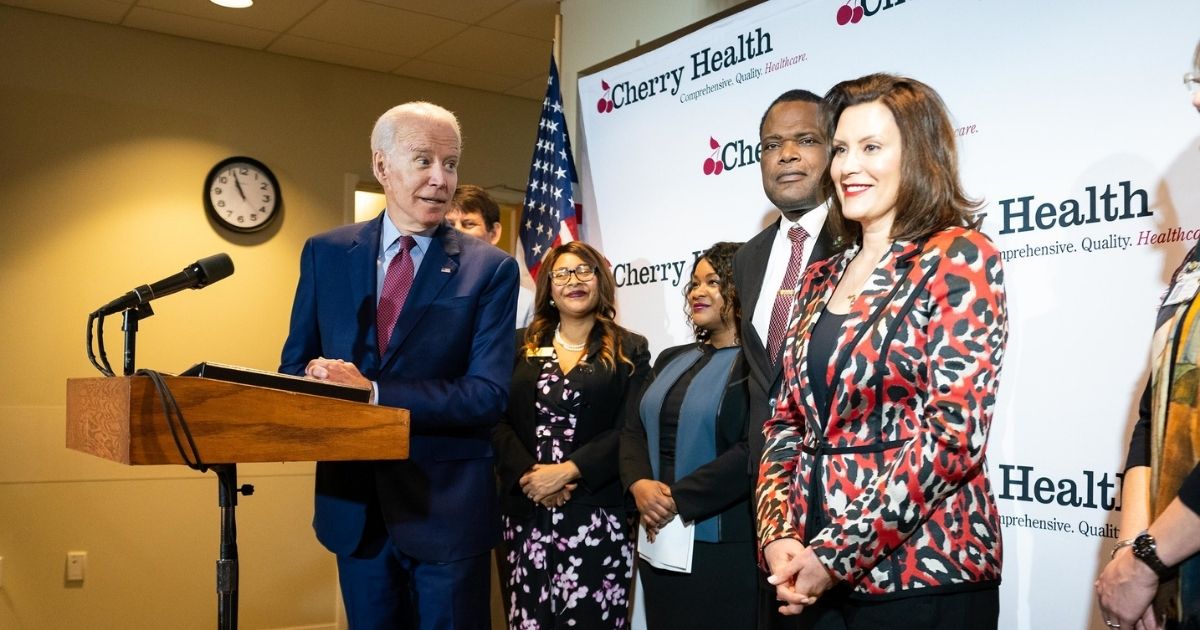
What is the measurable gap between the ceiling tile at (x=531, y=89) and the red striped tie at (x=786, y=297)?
150 inches

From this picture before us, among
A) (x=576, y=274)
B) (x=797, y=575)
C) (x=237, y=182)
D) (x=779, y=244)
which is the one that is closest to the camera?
(x=797, y=575)

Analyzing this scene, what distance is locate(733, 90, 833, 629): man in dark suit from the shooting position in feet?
8.50

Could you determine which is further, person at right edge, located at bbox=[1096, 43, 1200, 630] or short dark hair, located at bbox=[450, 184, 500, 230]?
short dark hair, located at bbox=[450, 184, 500, 230]

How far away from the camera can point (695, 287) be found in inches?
129

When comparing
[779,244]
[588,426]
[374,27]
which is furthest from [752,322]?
[374,27]

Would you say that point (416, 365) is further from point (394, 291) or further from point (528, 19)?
point (528, 19)

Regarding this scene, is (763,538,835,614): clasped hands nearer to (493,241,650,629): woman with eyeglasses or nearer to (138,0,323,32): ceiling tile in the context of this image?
(493,241,650,629): woman with eyeglasses

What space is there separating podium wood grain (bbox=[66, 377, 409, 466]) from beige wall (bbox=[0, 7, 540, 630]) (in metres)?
3.82

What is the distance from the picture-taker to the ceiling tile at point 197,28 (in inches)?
205

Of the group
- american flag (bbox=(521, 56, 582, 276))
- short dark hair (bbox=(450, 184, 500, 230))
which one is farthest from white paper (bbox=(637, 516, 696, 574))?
american flag (bbox=(521, 56, 582, 276))

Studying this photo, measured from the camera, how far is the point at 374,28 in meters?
5.38

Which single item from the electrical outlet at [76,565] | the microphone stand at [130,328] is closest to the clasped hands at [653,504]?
the microphone stand at [130,328]

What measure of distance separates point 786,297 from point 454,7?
313 cm

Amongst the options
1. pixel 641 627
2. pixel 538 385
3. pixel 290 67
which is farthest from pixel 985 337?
pixel 290 67
